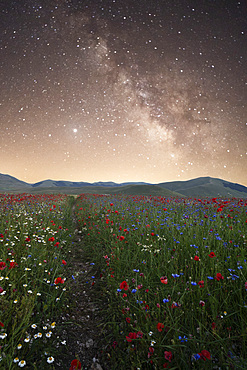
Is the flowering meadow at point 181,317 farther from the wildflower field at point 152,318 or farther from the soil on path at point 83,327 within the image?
the soil on path at point 83,327

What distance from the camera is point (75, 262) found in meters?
4.87

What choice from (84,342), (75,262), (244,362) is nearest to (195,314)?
(244,362)

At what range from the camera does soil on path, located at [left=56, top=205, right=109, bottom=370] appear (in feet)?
7.11

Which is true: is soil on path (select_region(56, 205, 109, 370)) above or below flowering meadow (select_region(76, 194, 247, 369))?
below

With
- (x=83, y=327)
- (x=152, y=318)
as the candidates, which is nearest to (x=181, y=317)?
(x=152, y=318)

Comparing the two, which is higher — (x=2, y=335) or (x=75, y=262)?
(x=2, y=335)

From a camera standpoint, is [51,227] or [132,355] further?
[51,227]

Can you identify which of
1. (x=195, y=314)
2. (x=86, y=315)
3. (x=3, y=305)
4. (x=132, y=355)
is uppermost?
(x=195, y=314)


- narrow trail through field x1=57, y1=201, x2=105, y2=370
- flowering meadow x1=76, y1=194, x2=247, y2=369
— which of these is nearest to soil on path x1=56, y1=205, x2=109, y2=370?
narrow trail through field x1=57, y1=201, x2=105, y2=370

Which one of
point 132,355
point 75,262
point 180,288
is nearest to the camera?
point 132,355

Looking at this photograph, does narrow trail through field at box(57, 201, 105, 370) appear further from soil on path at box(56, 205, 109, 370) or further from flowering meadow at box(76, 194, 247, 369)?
flowering meadow at box(76, 194, 247, 369)

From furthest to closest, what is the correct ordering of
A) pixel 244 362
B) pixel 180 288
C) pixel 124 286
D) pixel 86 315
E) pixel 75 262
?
pixel 75 262 < pixel 86 315 < pixel 180 288 < pixel 124 286 < pixel 244 362

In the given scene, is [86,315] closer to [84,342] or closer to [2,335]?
[84,342]

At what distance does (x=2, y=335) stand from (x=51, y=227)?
4.12 m
